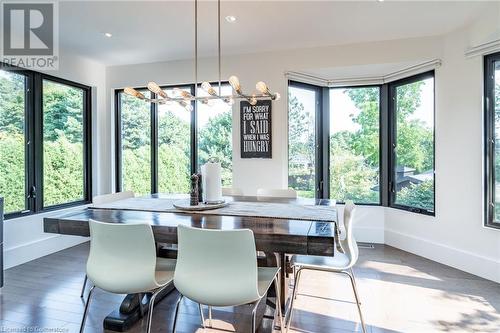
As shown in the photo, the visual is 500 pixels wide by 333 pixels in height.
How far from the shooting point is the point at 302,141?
448 cm

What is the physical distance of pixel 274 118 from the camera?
13.8ft

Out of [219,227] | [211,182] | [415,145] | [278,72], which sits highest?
[278,72]

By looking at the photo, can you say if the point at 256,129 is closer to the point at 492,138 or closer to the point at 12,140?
the point at 492,138

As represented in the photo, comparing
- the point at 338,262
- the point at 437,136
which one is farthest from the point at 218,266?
the point at 437,136

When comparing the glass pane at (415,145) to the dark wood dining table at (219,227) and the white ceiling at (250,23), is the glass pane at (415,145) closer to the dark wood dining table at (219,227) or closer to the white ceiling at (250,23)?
the white ceiling at (250,23)

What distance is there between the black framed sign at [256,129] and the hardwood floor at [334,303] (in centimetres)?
175

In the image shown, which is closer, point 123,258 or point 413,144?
point 123,258

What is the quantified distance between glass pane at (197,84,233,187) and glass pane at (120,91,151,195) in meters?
0.90

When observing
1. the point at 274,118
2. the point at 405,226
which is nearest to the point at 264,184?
the point at 274,118

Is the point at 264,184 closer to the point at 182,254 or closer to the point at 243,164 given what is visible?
the point at 243,164

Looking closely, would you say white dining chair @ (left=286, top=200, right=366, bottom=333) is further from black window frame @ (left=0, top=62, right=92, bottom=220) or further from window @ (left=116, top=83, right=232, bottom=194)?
black window frame @ (left=0, top=62, right=92, bottom=220)

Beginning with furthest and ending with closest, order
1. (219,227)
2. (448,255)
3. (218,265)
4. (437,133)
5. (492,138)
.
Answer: (437,133) < (448,255) < (492,138) < (219,227) < (218,265)

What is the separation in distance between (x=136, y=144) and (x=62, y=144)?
1034mm

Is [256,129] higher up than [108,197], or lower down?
higher up
